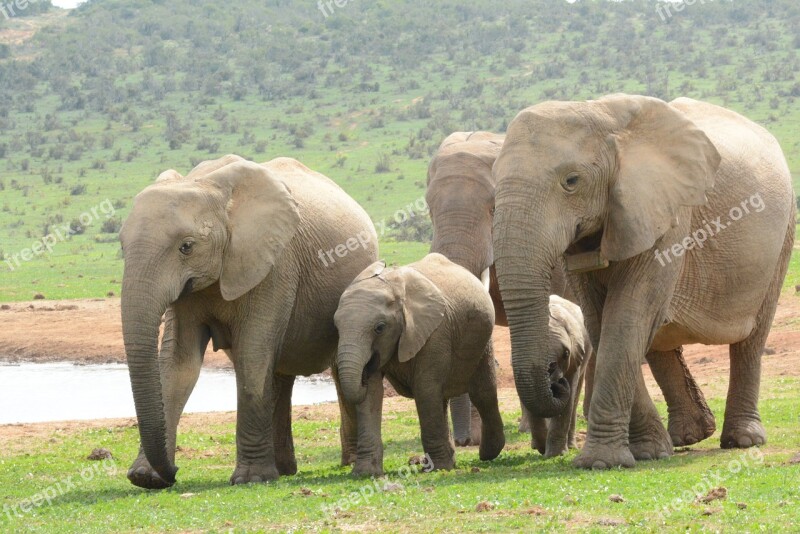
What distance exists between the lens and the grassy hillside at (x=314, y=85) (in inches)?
1721

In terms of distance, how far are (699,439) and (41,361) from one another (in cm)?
1534

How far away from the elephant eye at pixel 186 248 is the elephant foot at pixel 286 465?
247cm

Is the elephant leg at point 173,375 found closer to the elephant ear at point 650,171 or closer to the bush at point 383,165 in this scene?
the elephant ear at point 650,171

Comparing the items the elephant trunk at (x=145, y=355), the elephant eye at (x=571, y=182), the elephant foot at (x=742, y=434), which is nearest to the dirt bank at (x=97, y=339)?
the elephant foot at (x=742, y=434)

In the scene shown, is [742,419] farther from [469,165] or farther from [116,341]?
[116,341]

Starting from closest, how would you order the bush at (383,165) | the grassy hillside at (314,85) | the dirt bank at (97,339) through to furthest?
the dirt bank at (97,339)
the grassy hillside at (314,85)
the bush at (383,165)

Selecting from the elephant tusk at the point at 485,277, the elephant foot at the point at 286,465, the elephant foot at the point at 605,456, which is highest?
the elephant tusk at the point at 485,277

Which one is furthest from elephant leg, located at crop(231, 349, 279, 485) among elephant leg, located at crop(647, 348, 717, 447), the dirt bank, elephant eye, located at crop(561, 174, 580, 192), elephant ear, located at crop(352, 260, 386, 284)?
the dirt bank

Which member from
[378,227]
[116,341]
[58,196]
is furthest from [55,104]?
[116,341]

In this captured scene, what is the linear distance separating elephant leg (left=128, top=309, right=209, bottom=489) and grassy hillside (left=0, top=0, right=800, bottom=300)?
1937 cm

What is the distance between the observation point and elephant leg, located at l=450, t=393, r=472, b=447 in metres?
13.5

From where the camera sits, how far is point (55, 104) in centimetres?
6881

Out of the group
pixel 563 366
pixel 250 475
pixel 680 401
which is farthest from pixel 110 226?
pixel 250 475

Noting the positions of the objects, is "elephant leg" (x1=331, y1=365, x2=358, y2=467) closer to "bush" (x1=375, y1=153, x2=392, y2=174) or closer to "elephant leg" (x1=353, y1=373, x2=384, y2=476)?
"elephant leg" (x1=353, y1=373, x2=384, y2=476)
